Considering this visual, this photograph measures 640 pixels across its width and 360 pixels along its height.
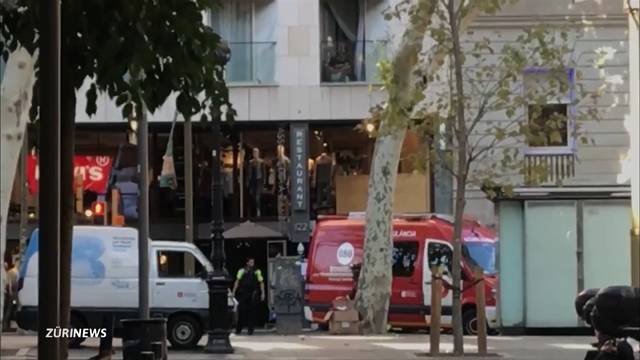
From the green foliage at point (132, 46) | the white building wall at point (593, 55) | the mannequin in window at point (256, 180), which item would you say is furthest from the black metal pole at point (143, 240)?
the mannequin in window at point (256, 180)

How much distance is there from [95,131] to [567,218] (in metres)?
16.0

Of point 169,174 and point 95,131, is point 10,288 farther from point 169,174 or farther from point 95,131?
point 95,131

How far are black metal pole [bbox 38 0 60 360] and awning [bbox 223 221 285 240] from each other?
24470mm

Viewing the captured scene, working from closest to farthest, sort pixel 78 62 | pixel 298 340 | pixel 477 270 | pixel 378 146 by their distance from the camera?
pixel 78 62 → pixel 477 270 → pixel 298 340 → pixel 378 146

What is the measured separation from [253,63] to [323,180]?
13.2 ft

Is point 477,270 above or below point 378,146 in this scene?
below

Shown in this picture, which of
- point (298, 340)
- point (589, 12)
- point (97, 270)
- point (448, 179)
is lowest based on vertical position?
point (298, 340)

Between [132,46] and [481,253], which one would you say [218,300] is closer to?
[481,253]

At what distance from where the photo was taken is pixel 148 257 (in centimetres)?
1830

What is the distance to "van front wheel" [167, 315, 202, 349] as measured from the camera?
18594 mm

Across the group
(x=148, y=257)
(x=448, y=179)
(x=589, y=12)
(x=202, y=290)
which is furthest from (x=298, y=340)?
(x=589, y=12)

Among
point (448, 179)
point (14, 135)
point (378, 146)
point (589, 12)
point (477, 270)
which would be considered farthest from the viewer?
point (448, 179)

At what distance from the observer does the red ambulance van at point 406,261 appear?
22.9 meters

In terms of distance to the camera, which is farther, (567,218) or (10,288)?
(10,288)
